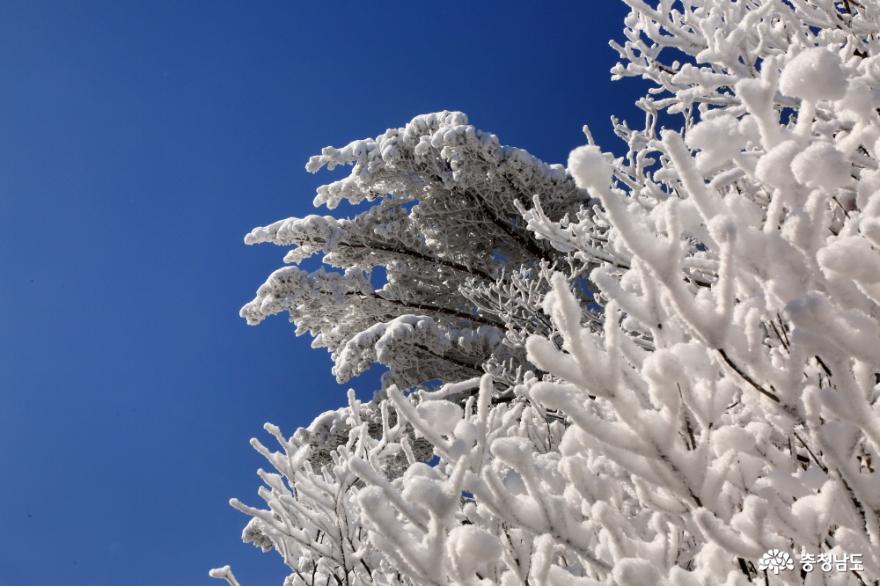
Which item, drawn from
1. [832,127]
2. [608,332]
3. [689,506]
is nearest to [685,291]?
[608,332]

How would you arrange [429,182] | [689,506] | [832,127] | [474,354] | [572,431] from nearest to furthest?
[689,506]
[572,431]
[832,127]
[474,354]
[429,182]

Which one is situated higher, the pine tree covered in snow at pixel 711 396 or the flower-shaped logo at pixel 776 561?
the pine tree covered in snow at pixel 711 396

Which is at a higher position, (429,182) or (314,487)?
(429,182)

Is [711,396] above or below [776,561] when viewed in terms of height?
above

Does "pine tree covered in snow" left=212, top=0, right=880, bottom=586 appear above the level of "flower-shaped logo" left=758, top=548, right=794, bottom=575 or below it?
above

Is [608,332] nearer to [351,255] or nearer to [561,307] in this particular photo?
[561,307]

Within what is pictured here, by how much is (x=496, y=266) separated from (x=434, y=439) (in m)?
11.4

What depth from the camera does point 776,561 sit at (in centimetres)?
94

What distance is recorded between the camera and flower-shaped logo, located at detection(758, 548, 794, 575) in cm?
92

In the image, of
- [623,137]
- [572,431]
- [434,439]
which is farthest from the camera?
[623,137]

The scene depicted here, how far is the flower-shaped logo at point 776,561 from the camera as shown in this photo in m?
0.92

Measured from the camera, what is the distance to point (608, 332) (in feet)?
2.90

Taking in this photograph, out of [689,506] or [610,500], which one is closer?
[689,506]

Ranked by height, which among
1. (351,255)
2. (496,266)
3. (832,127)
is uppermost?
(351,255)
